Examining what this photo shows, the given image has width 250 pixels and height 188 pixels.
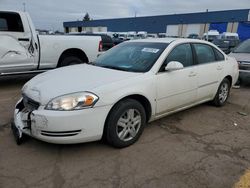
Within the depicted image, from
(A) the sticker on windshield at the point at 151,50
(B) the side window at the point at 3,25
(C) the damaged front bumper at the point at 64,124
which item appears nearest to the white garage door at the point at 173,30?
(B) the side window at the point at 3,25

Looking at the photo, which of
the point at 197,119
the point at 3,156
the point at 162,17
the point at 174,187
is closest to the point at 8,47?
the point at 3,156

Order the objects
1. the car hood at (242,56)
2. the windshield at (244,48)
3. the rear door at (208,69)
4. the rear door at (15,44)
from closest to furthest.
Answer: the rear door at (208,69)
the rear door at (15,44)
the car hood at (242,56)
the windshield at (244,48)

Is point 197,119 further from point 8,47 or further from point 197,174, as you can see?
point 8,47

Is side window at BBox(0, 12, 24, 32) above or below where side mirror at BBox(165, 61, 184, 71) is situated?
above

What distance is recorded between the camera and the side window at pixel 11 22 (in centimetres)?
634

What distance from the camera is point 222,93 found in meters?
5.46

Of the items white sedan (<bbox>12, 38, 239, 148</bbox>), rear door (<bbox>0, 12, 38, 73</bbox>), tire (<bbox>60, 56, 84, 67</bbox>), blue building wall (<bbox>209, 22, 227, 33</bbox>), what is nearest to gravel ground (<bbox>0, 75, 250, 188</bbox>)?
white sedan (<bbox>12, 38, 239, 148</bbox>)

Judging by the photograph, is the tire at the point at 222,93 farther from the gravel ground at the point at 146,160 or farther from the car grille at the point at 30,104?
the car grille at the point at 30,104

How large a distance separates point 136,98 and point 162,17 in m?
54.3

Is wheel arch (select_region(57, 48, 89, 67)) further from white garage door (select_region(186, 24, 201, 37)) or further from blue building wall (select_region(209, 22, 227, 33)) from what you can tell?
white garage door (select_region(186, 24, 201, 37))

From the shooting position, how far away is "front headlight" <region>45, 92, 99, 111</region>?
3.00 meters

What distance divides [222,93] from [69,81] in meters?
3.55

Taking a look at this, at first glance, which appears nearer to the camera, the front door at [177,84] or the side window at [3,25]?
the front door at [177,84]

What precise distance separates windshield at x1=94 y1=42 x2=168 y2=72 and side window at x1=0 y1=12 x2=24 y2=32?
320cm
